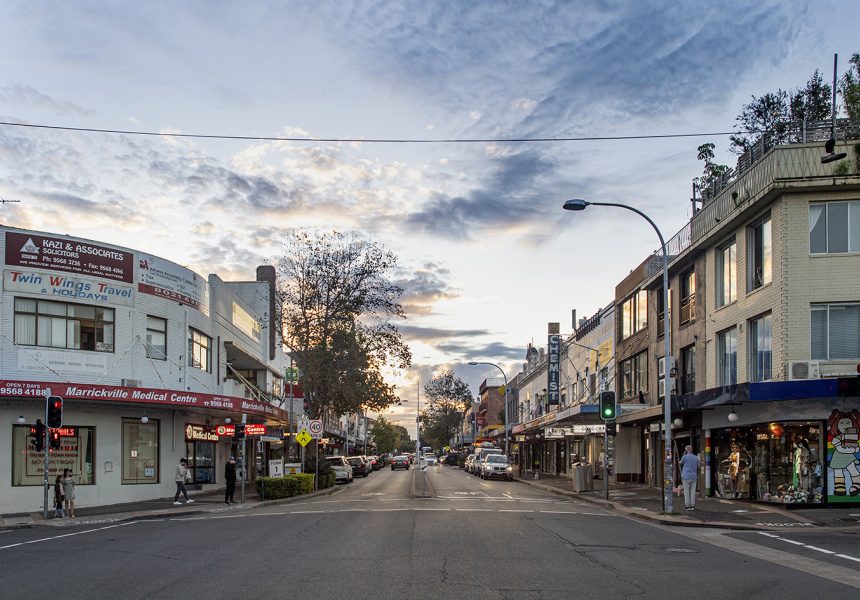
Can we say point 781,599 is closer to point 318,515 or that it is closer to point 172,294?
point 318,515

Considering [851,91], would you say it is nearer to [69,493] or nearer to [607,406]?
[607,406]

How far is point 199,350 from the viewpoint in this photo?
36.2 m

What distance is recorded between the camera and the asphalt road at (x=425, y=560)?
35.0 feet

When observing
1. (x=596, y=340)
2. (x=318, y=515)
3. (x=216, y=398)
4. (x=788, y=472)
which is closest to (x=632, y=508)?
(x=788, y=472)

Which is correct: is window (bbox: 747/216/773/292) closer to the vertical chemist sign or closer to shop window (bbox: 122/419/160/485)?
shop window (bbox: 122/419/160/485)

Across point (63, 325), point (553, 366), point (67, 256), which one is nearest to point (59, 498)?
point (63, 325)

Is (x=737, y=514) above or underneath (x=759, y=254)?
underneath

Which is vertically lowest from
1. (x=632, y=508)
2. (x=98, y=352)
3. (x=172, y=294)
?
(x=632, y=508)

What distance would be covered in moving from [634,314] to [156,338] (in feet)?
69.7

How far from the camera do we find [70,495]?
24.8m

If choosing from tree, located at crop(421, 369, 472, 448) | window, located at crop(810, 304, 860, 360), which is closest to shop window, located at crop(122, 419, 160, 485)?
window, located at crop(810, 304, 860, 360)

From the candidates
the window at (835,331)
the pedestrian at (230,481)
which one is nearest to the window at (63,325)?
the pedestrian at (230,481)

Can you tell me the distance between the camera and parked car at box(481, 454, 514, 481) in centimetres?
5006

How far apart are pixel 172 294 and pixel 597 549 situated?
2316 centimetres
